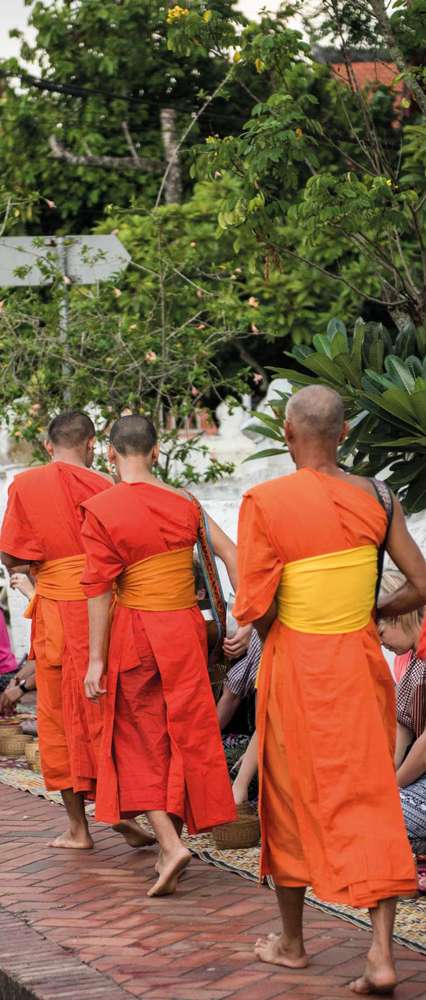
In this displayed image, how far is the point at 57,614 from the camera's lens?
6.66 m

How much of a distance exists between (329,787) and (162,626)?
1.56 metres

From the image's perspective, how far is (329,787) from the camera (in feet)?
14.7

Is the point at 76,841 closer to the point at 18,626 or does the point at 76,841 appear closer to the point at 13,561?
the point at 13,561

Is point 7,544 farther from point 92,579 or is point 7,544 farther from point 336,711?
point 336,711

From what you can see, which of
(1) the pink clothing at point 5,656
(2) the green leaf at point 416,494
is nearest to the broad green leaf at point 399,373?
(2) the green leaf at point 416,494

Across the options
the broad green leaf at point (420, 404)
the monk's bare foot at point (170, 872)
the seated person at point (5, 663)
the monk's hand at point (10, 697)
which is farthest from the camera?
the seated person at point (5, 663)

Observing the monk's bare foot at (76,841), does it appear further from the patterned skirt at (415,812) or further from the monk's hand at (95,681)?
the patterned skirt at (415,812)

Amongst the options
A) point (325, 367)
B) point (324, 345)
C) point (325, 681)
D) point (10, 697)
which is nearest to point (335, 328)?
point (324, 345)

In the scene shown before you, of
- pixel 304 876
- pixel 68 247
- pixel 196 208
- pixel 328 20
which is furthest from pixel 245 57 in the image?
pixel 196 208

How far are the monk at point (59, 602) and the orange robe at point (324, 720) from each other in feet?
6.73

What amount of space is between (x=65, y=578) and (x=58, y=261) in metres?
3.77

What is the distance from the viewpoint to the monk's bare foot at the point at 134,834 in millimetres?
6520

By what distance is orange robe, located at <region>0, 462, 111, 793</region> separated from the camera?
6.58 meters

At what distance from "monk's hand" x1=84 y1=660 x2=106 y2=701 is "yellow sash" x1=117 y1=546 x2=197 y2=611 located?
249 mm
